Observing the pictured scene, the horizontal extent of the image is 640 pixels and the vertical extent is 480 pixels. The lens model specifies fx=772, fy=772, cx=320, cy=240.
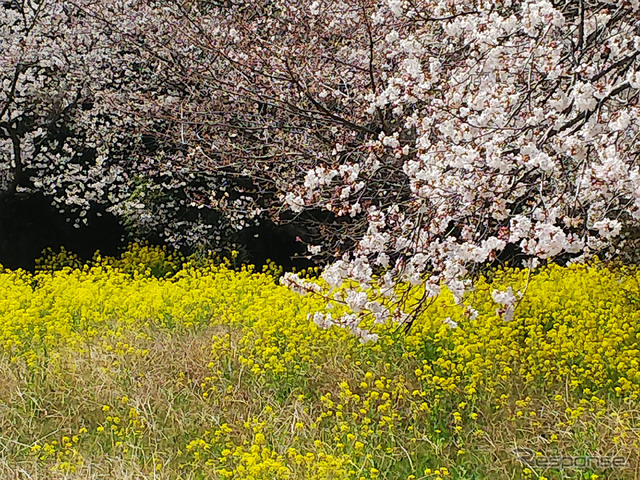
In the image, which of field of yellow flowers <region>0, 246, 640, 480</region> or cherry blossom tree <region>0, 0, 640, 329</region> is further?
field of yellow flowers <region>0, 246, 640, 480</region>

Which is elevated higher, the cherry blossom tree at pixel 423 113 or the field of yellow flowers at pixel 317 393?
the cherry blossom tree at pixel 423 113

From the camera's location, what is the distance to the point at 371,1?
6789mm

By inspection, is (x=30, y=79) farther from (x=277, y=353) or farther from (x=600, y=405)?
(x=600, y=405)

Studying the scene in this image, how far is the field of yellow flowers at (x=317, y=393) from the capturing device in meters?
4.09

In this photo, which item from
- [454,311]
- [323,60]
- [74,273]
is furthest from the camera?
[74,273]

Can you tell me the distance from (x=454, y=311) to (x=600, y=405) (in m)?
1.71

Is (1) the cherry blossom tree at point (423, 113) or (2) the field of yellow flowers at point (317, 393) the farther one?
(2) the field of yellow flowers at point (317, 393)

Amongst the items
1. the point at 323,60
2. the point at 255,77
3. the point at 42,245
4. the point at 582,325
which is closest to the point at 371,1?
the point at 323,60

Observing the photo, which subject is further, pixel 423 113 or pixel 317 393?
pixel 423 113

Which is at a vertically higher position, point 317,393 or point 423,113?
point 423,113

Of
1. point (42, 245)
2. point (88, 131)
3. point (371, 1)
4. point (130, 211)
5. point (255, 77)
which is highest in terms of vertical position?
point (371, 1)

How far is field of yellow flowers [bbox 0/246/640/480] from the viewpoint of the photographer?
4.09 m

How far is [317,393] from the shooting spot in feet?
16.1

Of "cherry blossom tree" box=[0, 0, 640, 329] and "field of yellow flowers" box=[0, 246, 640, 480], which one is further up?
"cherry blossom tree" box=[0, 0, 640, 329]
